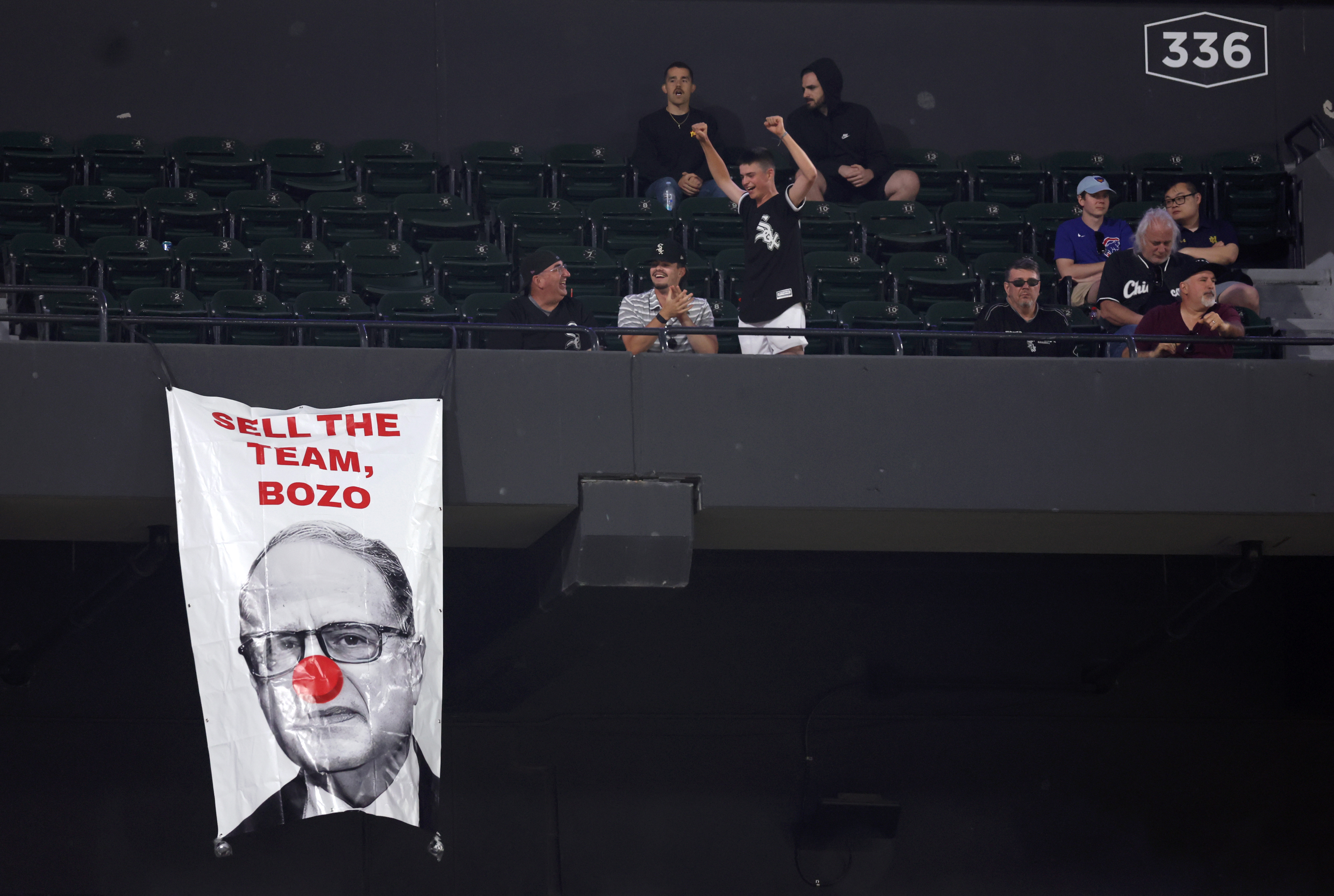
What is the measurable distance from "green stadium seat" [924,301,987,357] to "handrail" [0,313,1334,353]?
5.94ft

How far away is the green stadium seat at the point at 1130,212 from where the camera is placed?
1140 cm

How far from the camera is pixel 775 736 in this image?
949 cm

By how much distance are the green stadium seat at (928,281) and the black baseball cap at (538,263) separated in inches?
120

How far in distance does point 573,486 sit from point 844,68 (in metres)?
7.79

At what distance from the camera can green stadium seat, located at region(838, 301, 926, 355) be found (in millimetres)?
9352

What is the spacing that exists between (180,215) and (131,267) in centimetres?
97

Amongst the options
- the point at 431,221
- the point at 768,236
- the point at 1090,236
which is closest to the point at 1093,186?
the point at 1090,236

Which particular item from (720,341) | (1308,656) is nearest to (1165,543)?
(1308,656)

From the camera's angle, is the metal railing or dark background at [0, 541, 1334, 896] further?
dark background at [0, 541, 1334, 896]

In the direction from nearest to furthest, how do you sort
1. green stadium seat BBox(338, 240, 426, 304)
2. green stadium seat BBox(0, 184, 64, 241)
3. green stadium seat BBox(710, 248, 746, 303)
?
1. green stadium seat BBox(338, 240, 426, 304)
2. green stadium seat BBox(710, 248, 746, 303)
3. green stadium seat BBox(0, 184, 64, 241)

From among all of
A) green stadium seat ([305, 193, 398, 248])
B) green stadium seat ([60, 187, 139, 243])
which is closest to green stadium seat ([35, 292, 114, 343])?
green stadium seat ([60, 187, 139, 243])

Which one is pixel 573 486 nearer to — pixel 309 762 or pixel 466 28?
pixel 309 762

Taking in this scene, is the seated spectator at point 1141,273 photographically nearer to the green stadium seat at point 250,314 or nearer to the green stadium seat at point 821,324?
the green stadium seat at point 821,324

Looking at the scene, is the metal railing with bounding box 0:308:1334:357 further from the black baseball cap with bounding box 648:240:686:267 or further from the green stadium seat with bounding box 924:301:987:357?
the green stadium seat with bounding box 924:301:987:357
